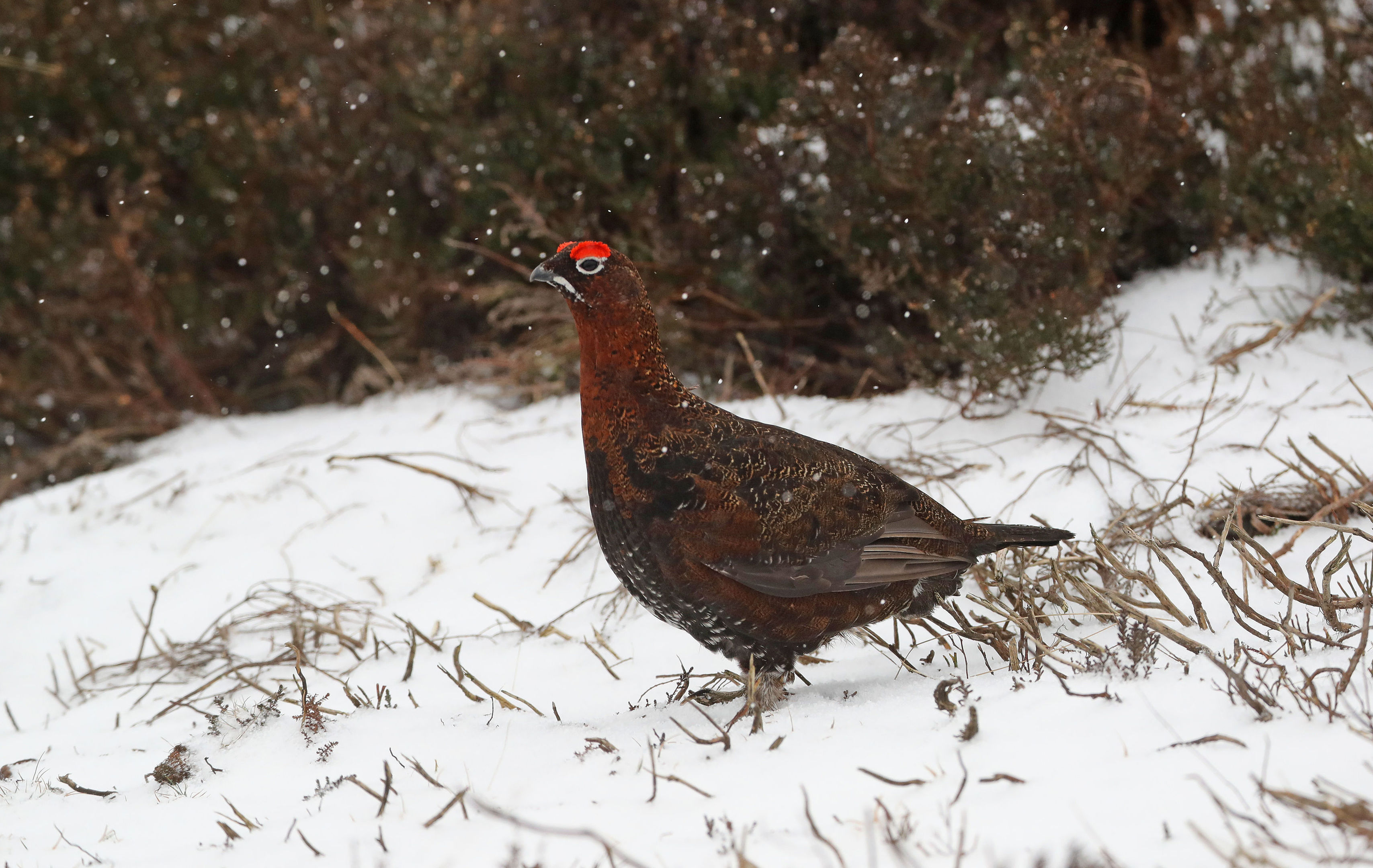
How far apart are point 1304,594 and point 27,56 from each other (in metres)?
6.72

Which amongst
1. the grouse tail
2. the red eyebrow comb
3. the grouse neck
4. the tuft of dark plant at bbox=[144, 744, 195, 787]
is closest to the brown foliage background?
the grouse tail

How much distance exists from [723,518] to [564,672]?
0.95 meters

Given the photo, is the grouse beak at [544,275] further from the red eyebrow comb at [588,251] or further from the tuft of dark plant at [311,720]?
the tuft of dark plant at [311,720]

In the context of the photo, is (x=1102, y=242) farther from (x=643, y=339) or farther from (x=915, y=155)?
(x=643, y=339)

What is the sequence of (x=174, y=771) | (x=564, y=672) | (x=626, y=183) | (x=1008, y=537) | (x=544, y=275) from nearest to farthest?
1. (x=174, y=771)
2. (x=544, y=275)
3. (x=1008, y=537)
4. (x=564, y=672)
5. (x=626, y=183)

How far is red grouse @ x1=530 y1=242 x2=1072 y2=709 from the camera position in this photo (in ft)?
8.98

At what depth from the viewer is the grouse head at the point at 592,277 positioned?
2.82m

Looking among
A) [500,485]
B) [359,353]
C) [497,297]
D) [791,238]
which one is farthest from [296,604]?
[791,238]

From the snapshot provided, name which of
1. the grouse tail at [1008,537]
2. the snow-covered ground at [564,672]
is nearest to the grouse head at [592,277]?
the snow-covered ground at [564,672]

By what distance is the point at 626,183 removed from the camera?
5.34 metres

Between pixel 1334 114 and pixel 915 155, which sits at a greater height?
pixel 1334 114

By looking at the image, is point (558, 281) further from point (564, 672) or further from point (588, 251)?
point (564, 672)

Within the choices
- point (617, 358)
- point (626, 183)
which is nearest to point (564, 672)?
point (617, 358)

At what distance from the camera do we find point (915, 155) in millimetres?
4398
